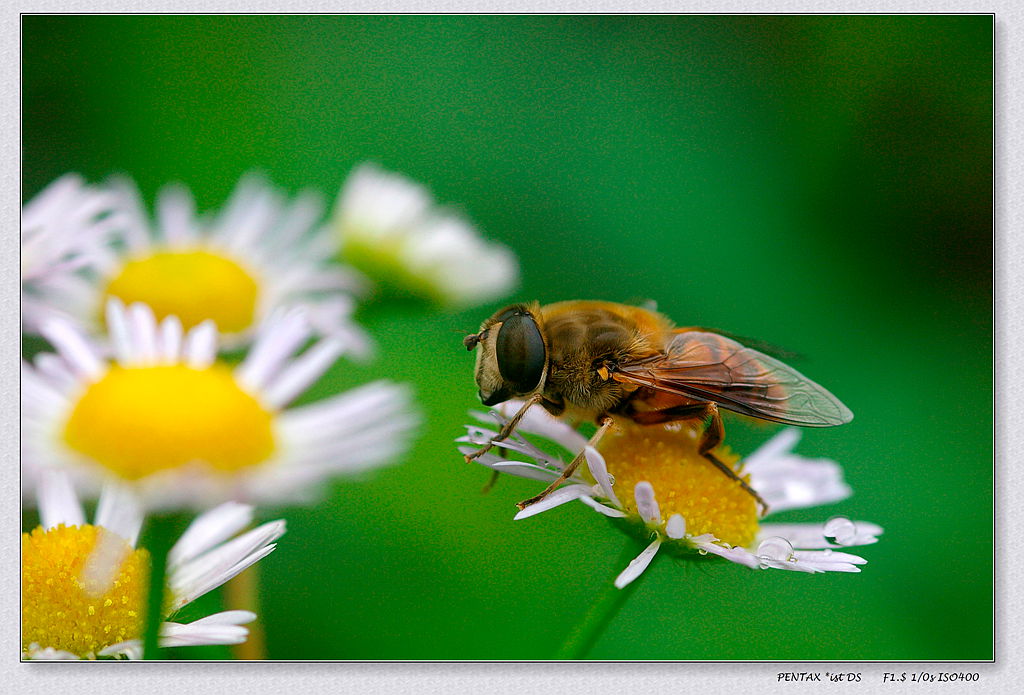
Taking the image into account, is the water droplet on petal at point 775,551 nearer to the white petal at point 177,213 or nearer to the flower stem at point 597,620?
the flower stem at point 597,620

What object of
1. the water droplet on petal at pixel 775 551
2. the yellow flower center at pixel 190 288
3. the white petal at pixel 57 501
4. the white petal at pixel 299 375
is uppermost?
the yellow flower center at pixel 190 288

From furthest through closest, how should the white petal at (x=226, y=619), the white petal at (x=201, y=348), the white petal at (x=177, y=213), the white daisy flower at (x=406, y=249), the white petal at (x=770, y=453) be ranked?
the white daisy flower at (x=406, y=249)
the white petal at (x=177, y=213)
the white petal at (x=770, y=453)
the white petal at (x=201, y=348)
the white petal at (x=226, y=619)

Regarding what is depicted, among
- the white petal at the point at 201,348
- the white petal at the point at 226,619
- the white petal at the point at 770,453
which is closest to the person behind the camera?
the white petal at the point at 226,619

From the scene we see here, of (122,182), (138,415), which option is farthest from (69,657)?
(122,182)

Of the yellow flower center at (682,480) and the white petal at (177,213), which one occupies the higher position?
the white petal at (177,213)

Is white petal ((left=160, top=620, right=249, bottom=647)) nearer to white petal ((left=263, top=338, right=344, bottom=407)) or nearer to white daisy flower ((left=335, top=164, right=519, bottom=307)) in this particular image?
white petal ((left=263, top=338, right=344, bottom=407))

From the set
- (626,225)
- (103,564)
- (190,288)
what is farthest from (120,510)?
(626,225)

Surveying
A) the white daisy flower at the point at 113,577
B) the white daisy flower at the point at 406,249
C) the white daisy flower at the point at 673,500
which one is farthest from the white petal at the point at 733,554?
the white daisy flower at the point at 406,249

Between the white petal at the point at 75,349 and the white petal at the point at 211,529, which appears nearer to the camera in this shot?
the white petal at the point at 211,529
